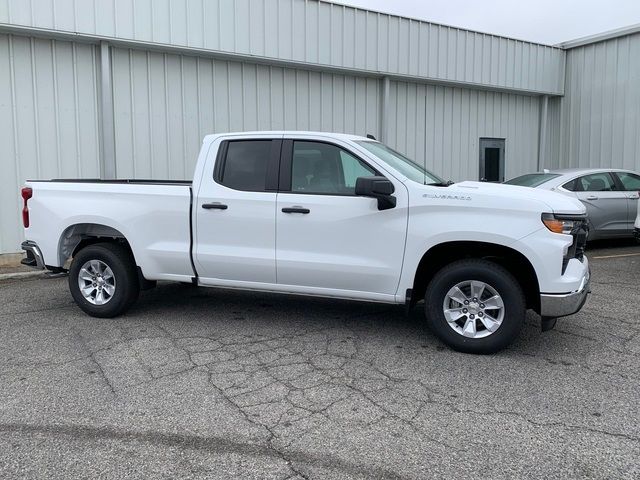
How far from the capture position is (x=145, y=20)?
960 cm

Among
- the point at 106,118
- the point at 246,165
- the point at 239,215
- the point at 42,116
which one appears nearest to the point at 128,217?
the point at 239,215

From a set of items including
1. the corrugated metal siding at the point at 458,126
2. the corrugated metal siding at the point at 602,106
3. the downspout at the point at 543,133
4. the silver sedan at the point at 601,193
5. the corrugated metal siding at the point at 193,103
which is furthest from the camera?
the downspout at the point at 543,133

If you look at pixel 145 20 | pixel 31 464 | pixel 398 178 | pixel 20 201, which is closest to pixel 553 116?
pixel 145 20

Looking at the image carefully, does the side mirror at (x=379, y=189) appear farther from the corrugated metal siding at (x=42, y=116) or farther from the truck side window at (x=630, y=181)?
the truck side window at (x=630, y=181)

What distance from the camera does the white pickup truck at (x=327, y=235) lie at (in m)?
4.87

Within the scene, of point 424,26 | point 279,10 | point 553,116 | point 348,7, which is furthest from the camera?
point 553,116

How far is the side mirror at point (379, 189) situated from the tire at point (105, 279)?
276cm

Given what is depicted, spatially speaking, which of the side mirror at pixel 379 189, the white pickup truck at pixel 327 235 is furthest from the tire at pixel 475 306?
the side mirror at pixel 379 189

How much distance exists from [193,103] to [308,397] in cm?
756

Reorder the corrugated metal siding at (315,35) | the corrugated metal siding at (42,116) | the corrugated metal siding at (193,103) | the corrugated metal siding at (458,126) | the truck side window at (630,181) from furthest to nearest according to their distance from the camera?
1. the corrugated metal siding at (458,126)
2. the truck side window at (630,181)
3. the corrugated metal siding at (193,103)
4. the corrugated metal siding at (315,35)
5. the corrugated metal siding at (42,116)

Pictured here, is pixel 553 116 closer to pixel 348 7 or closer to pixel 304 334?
pixel 348 7

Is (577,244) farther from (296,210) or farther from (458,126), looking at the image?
(458,126)

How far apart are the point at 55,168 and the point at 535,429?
8.50 m

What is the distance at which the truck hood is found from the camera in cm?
479
